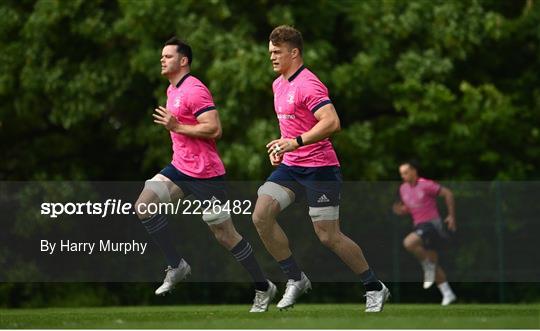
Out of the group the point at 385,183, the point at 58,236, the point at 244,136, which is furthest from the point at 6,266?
the point at 385,183

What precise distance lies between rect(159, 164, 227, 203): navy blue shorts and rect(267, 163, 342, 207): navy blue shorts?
2.30 ft

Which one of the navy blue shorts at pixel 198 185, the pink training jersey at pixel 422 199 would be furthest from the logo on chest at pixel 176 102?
the pink training jersey at pixel 422 199

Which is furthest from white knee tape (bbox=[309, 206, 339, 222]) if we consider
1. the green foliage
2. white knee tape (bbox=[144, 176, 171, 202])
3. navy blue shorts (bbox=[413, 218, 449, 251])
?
the green foliage

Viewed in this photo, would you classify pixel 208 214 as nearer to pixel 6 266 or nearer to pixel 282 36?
pixel 282 36

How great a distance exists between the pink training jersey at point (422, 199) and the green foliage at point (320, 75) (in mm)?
2635

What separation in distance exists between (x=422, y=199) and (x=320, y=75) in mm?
3219

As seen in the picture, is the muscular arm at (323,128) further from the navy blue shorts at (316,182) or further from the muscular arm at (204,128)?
the muscular arm at (204,128)

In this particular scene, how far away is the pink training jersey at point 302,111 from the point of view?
10859 mm

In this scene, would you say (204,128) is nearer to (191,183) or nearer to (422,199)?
(191,183)

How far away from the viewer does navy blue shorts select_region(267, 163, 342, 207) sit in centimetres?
1098

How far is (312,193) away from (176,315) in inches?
70.2

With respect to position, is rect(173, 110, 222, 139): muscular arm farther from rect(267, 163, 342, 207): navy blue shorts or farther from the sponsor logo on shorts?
the sponsor logo on shorts

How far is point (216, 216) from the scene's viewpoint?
455 inches

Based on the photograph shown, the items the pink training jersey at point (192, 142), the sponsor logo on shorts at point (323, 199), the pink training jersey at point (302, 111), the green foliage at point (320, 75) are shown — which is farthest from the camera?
the green foliage at point (320, 75)
